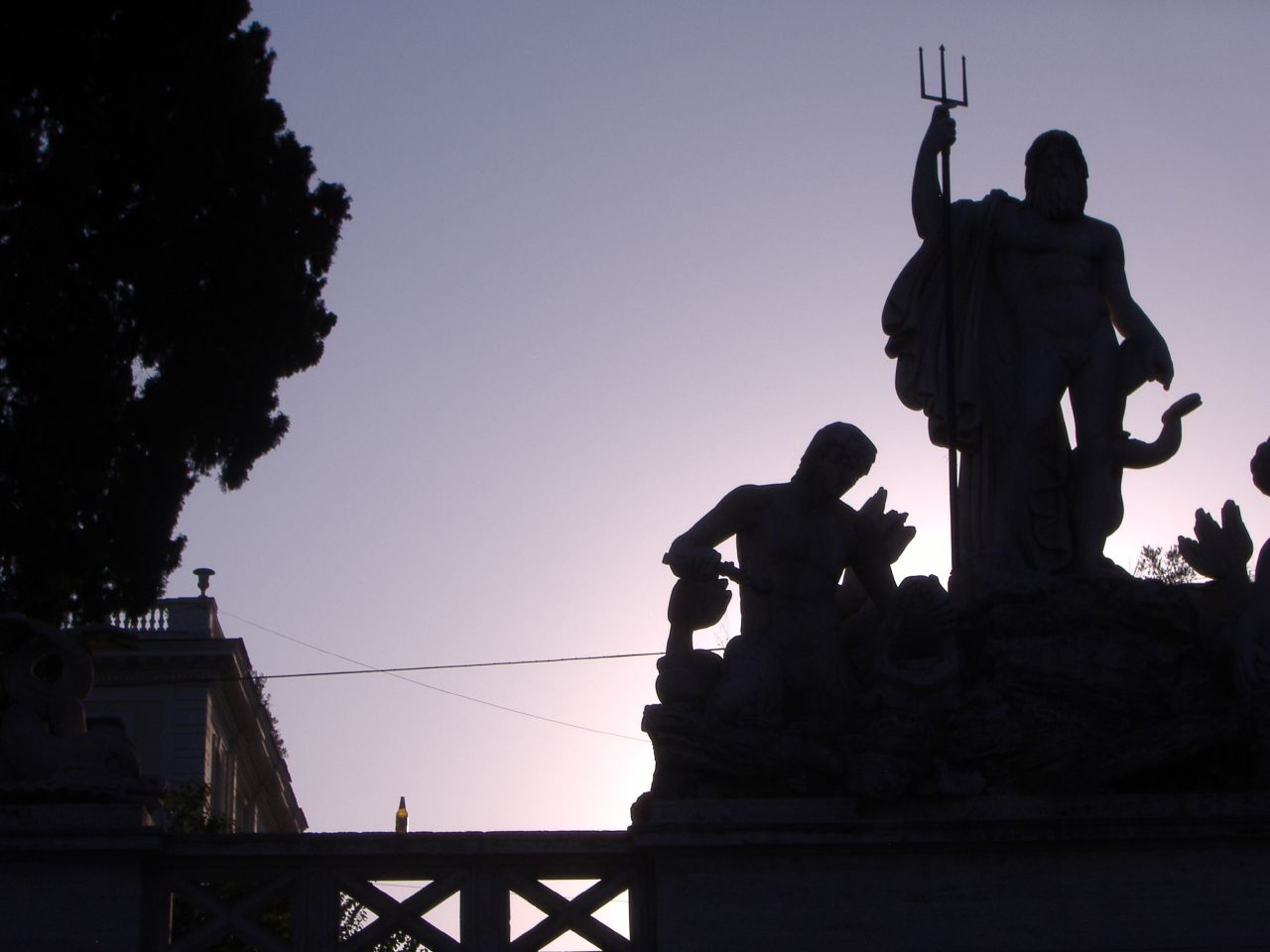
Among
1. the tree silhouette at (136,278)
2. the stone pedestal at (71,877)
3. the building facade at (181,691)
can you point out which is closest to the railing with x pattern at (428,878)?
the stone pedestal at (71,877)

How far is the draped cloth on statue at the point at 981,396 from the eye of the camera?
11.8 meters

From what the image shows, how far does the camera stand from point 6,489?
17703 mm

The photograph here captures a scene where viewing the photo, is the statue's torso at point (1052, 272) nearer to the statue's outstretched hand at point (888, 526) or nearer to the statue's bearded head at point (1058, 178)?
the statue's bearded head at point (1058, 178)

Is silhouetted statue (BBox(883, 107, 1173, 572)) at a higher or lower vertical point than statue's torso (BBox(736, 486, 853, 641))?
higher

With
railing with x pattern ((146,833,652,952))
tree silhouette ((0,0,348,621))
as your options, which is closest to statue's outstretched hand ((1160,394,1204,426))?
railing with x pattern ((146,833,652,952))

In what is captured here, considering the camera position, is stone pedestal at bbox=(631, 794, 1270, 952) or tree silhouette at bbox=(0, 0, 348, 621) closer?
stone pedestal at bbox=(631, 794, 1270, 952)

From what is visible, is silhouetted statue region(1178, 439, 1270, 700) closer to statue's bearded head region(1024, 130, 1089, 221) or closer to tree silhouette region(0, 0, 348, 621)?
statue's bearded head region(1024, 130, 1089, 221)

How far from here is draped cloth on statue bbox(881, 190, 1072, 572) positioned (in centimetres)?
1180

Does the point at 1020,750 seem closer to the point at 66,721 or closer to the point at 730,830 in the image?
the point at 730,830

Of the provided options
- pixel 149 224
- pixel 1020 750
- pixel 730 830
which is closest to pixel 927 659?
pixel 1020 750

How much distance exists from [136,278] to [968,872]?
11184mm

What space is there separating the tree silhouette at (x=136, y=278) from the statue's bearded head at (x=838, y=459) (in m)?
8.08

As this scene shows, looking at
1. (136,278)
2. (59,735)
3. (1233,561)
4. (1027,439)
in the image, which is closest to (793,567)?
(1027,439)

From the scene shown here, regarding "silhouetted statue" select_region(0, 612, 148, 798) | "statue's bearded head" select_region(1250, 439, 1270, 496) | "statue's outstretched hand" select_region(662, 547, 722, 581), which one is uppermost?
"statue's bearded head" select_region(1250, 439, 1270, 496)
